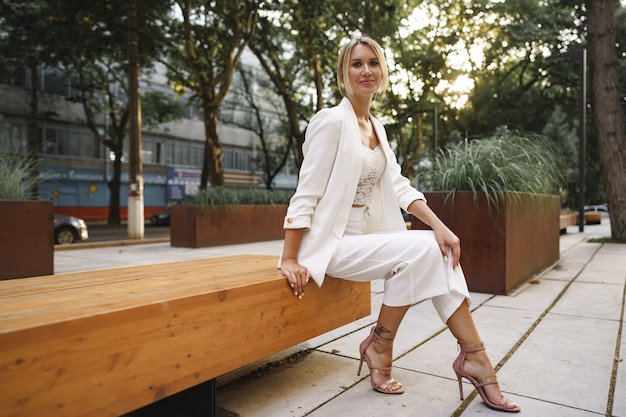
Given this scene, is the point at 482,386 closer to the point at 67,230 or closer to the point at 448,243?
the point at 448,243

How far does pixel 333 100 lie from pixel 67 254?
1315 cm

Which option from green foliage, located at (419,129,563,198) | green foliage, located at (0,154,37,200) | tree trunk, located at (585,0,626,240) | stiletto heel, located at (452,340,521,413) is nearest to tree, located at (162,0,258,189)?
green foliage, located at (0,154,37,200)

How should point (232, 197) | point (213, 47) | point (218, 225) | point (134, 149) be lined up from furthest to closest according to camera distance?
point (213, 47) → point (134, 149) → point (232, 197) → point (218, 225)

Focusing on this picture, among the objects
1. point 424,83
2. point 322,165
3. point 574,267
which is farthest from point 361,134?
point 424,83

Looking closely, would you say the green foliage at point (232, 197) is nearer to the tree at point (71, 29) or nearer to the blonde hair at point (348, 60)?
the tree at point (71, 29)

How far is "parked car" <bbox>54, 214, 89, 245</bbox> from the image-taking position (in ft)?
40.0

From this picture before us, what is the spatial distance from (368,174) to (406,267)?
24.2 inches

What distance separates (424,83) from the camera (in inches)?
815

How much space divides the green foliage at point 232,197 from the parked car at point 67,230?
13.1 ft

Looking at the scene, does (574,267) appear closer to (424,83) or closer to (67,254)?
(67,254)

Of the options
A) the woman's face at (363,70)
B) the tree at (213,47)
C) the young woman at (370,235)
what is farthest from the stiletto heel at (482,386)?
the tree at (213,47)

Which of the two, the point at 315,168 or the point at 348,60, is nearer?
the point at 315,168

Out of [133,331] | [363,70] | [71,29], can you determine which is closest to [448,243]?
[363,70]

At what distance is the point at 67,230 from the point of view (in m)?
12.4
